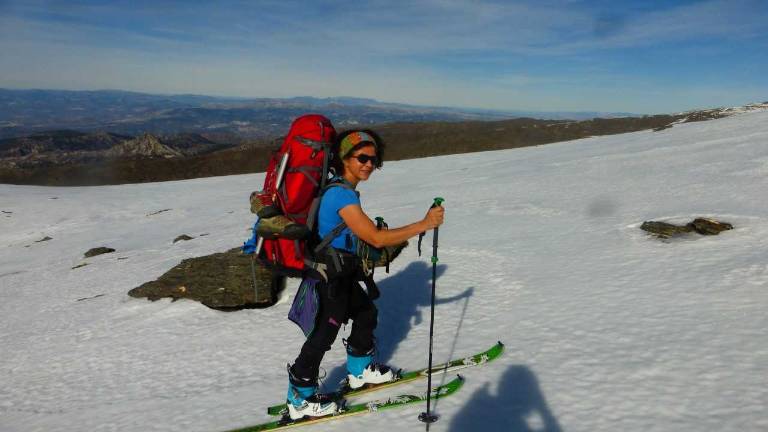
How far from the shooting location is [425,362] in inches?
271

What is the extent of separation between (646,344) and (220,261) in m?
10.7

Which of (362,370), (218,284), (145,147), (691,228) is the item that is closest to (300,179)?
(362,370)

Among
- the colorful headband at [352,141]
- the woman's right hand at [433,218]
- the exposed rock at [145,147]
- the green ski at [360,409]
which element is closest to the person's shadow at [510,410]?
the green ski at [360,409]

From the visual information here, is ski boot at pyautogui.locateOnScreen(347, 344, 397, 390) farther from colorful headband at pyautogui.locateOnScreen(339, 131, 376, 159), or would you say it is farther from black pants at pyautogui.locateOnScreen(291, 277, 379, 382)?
colorful headband at pyautogui.locateOnScreen(339, 131, 376, 159)

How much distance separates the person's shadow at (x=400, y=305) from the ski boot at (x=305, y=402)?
140 cm

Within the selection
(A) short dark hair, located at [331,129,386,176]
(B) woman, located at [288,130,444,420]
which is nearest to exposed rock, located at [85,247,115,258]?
(B) woman, located at [288,130,444,420]

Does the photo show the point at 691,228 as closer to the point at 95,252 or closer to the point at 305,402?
the point at 305,402

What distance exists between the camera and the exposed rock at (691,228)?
34.4 ft

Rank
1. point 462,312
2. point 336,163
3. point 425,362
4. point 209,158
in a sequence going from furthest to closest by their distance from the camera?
point 209,158
point 462,312
point 425,362
point 336,163

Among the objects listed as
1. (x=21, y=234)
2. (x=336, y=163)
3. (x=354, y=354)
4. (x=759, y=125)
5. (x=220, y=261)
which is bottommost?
(x=21, y=234)

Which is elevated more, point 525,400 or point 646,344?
point 646,344

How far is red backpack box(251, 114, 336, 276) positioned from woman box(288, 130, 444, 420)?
15 centimetres

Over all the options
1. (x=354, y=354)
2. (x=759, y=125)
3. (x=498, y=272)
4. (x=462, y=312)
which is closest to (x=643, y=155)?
(x=759, y=125)

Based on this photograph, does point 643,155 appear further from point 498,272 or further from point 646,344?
point 646,344
